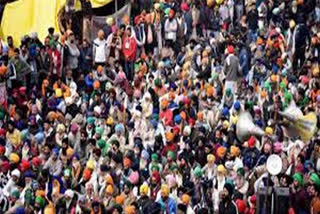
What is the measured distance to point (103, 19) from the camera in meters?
39.8

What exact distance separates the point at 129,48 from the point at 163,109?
3.93 meters

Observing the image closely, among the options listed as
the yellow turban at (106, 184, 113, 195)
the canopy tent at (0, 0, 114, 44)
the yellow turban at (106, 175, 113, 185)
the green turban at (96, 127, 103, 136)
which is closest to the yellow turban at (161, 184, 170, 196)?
the yellow turban at (106, 184, 113, 195)

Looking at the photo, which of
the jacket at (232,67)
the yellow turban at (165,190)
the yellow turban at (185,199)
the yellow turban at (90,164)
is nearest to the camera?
the yellow turban at (185,199)

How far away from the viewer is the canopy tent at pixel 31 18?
39.7 m

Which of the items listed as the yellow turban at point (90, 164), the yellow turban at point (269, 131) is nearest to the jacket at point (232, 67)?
the yellow turban at point (269, 131)

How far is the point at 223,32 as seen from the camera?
37.5m

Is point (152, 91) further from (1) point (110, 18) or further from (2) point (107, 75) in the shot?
(1) point (110, 18)

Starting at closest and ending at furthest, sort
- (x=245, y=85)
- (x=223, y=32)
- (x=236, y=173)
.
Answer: (x=236, y=173) → (x=245, y=85) → (x=223, y=32)

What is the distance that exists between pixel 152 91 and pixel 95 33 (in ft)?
15.4

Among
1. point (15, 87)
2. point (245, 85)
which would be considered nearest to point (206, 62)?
point (245, 85)

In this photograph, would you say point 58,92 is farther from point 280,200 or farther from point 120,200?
point 280,200

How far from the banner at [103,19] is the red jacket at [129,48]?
1.48m

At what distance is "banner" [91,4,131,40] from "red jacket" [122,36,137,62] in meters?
1.48

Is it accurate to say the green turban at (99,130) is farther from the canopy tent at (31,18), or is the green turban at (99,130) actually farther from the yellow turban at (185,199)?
the canopy tent at (31,18)
